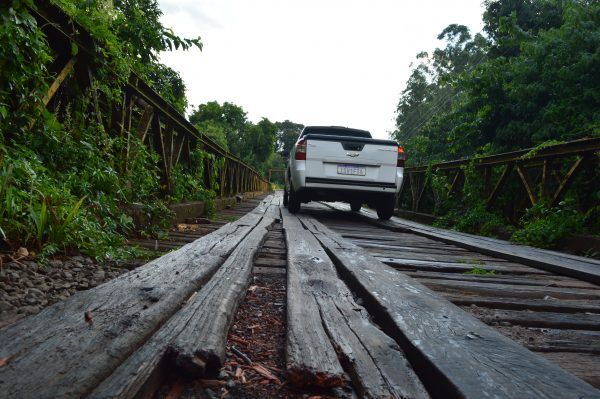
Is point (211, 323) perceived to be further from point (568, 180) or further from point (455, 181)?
point (455, 181)

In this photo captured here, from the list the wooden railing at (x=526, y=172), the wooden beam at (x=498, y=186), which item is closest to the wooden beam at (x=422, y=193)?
the wooden railing at (x=526, y=172)

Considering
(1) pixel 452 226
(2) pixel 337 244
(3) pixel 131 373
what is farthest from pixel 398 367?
(1) pixel 452 226

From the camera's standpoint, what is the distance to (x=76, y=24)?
3137 millimetres

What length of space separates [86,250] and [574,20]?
10.4 m

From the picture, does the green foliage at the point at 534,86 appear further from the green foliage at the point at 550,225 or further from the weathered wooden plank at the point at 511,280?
the weathered wooden plank at the point at 511,280

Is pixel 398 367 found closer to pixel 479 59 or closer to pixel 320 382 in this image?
pixel 320 382

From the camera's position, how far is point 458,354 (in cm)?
108

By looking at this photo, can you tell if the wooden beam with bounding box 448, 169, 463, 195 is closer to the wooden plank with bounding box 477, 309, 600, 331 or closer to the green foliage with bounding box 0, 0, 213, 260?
the green foliage with bounding box 0, 0, 213, 260

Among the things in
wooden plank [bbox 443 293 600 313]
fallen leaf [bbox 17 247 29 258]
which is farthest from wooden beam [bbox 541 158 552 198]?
fallen leaf [bbox 17 247 29 258]

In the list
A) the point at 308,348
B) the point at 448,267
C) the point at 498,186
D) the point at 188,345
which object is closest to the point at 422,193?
the point at 498,186

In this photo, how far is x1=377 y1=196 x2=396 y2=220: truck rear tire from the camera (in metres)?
7.12

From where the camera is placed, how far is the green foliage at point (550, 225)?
15.1ft

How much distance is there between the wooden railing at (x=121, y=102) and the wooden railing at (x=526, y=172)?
16.5 ft

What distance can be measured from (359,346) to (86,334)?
80 cm
